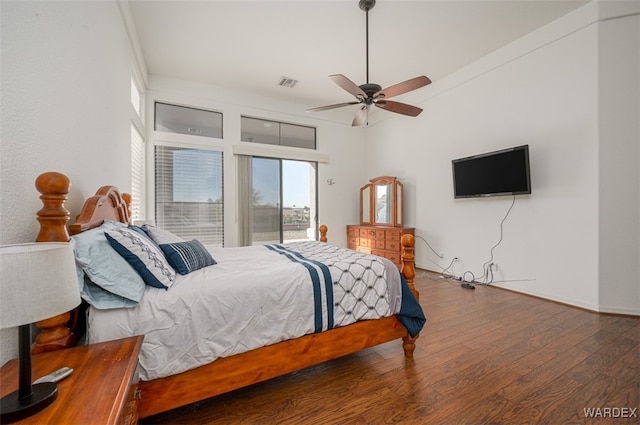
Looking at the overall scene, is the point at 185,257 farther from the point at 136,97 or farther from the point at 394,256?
the point at 394,256

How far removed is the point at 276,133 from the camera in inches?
201

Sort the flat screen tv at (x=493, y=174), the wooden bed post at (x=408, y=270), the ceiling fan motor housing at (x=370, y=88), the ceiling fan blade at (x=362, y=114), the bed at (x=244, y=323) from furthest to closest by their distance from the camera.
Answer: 1. the flat screen tv at (x=493, y=174)
2. the ceiling fan blade at (x=362, y=114)
3. the ceiling fan motor housing at (x=370, y=88)
4. the wooden bed post at (x=408, y=270)
5. the bed at (x=244, y=323)

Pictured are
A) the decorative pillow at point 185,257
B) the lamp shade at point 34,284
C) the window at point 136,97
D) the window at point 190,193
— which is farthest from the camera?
the window at point 190,193

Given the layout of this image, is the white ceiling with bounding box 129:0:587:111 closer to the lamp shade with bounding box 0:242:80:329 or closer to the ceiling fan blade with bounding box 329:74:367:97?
the ceiling fan blade with bounding box 329:74:367:97

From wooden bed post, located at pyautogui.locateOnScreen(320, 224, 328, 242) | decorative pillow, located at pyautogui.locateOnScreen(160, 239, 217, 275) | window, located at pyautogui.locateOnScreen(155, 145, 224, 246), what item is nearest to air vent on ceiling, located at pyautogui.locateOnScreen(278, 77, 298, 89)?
window, located at pyautogui.locateOnScreen(155, 145, 224, 246)

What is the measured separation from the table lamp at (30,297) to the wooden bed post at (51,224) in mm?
325

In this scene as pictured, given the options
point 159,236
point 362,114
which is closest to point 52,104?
point 159,236

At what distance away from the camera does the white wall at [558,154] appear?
105 inches

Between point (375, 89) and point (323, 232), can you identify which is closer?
point (375, 89)

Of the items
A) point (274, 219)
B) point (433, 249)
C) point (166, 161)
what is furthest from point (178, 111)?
point (433, 249)

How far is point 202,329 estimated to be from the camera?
135 cm

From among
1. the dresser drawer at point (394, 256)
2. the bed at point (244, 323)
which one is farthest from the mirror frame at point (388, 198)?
the bed at point (244, 323)

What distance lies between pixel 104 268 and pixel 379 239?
13.9 feet

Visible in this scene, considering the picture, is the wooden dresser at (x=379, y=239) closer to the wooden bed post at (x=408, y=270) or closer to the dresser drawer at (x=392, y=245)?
the dresser drawer at (x=392, y=245)
